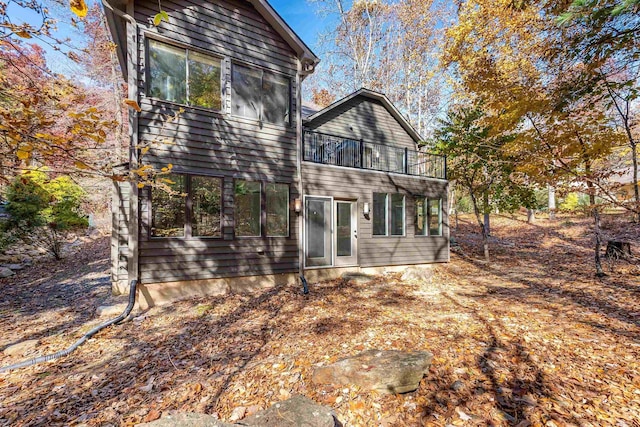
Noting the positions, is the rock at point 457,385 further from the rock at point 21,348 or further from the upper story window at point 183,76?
the upper story window at point 183,76

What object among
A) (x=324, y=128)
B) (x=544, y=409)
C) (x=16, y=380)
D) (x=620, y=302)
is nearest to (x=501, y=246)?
(x=620, y=302)

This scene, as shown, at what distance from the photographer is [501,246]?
13391mm

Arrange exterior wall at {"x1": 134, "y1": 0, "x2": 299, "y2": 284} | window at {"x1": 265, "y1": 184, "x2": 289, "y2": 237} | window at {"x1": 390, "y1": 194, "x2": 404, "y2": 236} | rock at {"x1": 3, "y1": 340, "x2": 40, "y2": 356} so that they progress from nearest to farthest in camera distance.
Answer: rock at {"x1": 3, "y1": 340, "x2": 40, "y2": 356} → exterior wall at {"x1": 134, "y1": 0, "x2": 299, "y2": 284} → window at {"x1": 265, "y1": 184, "x2": 289, "y2": 237} → window at {"x1": 390, "y1": 194, "x2": 404, "y2": 236}

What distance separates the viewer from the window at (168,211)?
19.0ft

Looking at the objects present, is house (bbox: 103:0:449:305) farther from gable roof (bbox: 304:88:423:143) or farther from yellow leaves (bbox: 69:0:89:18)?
yellow leaves (bbox: 69:0:89:18)

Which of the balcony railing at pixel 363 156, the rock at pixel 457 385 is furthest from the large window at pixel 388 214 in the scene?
the rock at pixel 457 385

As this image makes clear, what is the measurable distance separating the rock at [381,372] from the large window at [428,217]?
6.78m

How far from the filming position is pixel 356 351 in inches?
147

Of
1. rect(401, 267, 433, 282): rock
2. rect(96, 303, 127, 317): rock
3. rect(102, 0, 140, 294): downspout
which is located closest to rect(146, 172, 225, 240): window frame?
rect(102, 0, 140, 294): downspout

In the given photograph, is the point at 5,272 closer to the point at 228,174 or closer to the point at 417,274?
the point at 228,174

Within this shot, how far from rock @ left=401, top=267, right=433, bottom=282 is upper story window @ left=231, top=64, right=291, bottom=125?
5.23 m

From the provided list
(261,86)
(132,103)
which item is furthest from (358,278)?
(132,103)

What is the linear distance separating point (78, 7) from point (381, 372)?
3.82 metres

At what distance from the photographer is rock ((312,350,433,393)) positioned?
2980 mm
